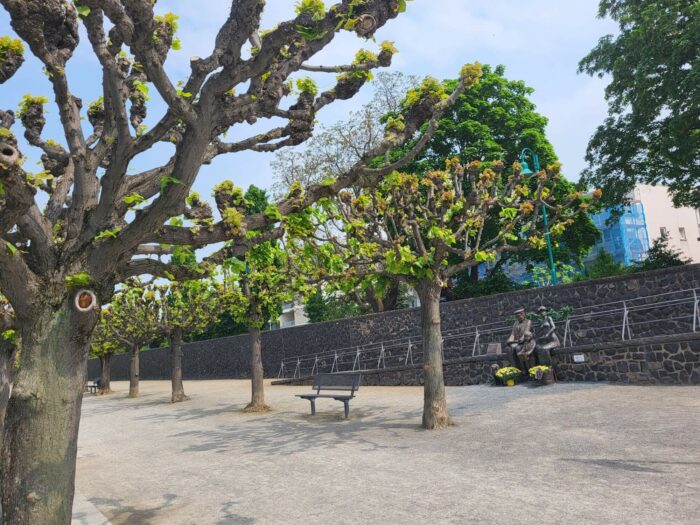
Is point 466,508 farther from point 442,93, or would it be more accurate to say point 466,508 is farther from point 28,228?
point 442,93

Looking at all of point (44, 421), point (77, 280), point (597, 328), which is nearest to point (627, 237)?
point (597, 328)

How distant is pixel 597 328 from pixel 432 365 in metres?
8.60

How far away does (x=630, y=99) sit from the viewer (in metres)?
21.5

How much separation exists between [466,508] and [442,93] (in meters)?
5.90

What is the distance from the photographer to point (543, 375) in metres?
14.1

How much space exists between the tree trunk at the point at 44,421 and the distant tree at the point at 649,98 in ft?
64.6

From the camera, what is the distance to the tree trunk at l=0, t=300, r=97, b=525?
170 inches

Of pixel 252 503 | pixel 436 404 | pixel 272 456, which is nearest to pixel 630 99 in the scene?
pixel 436 404

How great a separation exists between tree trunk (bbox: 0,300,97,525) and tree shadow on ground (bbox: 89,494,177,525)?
2.16 metres

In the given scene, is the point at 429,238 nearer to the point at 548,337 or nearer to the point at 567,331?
the point at 548,337

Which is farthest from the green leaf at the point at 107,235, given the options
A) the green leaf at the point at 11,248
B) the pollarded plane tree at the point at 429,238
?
the pollarded plane tree at the point at 429,238

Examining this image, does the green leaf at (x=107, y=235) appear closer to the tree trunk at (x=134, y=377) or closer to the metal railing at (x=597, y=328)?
the metal railing at (x=597, y=328)

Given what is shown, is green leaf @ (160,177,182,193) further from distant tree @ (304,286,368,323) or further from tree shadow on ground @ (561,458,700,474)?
distant tree @ (304,286,368,323)

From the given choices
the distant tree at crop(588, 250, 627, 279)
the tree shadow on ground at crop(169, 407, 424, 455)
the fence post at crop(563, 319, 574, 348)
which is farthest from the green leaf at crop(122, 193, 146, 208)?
the distant tree at crop(588, 250, 627, 279)
